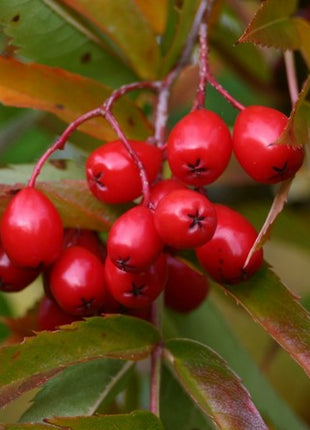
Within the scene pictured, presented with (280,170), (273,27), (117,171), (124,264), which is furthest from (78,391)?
(273,27)

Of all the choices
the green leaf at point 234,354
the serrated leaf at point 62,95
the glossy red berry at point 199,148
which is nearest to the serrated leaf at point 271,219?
the glossy red berry at point 199,148

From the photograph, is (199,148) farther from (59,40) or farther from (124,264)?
(59,40)

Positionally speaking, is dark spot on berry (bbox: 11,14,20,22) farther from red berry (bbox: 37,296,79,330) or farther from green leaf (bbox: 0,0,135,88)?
red berry (bbox: 37,296,79,330)

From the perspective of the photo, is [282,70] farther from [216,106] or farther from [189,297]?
[189,297]

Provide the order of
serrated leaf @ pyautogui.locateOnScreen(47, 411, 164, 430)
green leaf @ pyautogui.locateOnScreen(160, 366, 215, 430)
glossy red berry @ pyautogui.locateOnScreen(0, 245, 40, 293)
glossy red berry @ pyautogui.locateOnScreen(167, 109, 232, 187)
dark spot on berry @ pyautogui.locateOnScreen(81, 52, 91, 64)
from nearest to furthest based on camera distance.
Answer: serrated leaf @ pyautogui.locateOnScreen(47, 411, 164, 430) < glossy red berry @ pyautogui.locateOnScreen(167, 109, 232, 187) < glossy red berry @ pyautogui.locateOnScreen(0, 245, 40, 293) < green leaf @ pyautogui.locateOnScreen(160, 366, 215, 430) < dark spot on berry @ pyautogui.locateOnScreen(81, 52, 91, 64)

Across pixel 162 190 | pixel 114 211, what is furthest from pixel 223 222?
pixel 114 211

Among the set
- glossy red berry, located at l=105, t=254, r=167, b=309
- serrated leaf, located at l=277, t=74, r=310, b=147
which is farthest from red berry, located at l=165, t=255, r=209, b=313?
serrated leaf, located at l=277, t=74, r=310, b=147

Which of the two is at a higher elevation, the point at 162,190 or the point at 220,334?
the point at 162,190
